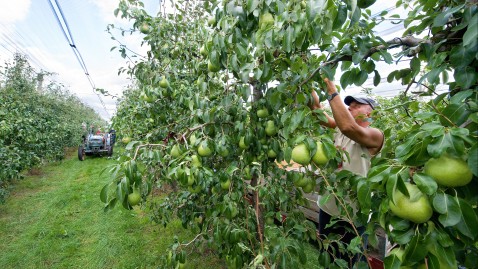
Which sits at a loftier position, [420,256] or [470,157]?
[470,157]

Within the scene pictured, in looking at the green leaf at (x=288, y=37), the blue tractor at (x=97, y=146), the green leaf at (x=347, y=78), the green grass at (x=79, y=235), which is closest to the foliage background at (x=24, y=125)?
the green grass at (x=79, y=235)

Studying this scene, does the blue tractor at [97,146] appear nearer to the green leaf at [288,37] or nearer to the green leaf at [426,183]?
the green leaf at [288,37]

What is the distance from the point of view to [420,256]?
1.92 feet

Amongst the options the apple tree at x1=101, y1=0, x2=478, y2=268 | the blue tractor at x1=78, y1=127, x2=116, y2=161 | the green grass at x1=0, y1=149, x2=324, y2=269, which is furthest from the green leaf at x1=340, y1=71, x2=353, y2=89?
the blue tractor at x1=78, y1=127, x2=116, y2=161

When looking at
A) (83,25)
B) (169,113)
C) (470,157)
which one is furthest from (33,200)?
(470,157)

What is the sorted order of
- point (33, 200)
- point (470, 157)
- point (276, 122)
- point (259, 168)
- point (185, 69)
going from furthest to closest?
1. point (33, 200)
2. point (185, 69)
3. point (259, 168)
4. point (276, 122)
5. point (470, 157)

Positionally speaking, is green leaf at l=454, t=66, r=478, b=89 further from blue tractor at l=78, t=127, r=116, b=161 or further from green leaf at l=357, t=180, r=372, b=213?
blue tractor at l=78, t=127, r=116, b=161

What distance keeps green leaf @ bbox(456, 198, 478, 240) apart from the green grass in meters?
1.87

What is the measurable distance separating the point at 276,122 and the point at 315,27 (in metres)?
0.63

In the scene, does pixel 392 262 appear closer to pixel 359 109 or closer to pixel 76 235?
pixel 359 109

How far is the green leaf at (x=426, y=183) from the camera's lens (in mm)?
563

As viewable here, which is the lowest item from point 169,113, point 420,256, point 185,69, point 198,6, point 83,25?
point 420,256

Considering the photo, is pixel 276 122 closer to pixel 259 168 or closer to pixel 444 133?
pixel 259 168

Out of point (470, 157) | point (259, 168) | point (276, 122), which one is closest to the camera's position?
point (470, 157)
